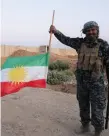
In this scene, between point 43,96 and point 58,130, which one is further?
point 43,96

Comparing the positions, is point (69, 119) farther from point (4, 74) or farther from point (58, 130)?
point (4, 74)

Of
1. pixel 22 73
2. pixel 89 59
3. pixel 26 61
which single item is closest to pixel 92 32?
pixel 89 59

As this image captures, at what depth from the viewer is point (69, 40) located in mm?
7008

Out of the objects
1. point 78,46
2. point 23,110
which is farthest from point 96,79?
point 23,110

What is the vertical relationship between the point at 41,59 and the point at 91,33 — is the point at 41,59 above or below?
below

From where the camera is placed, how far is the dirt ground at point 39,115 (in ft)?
22.8

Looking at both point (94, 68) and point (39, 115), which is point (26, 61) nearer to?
point (94, 68)

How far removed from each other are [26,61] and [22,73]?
0.85 ft

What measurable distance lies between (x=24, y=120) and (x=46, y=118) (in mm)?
469

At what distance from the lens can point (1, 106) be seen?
8344 millimetres

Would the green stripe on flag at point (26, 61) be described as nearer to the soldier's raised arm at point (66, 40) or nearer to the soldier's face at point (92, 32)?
the soldier's raised arm at point (66, 40)

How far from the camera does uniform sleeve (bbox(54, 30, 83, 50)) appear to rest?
22.7 ft

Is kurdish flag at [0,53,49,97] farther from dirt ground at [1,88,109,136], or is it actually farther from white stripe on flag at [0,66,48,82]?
dirt ground at [1,88,109,136]

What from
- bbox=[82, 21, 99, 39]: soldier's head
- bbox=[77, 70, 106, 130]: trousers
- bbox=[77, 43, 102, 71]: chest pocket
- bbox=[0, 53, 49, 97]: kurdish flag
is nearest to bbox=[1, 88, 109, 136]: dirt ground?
bbox=[77, 70, 106, 130]: trousers
